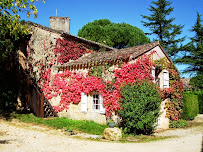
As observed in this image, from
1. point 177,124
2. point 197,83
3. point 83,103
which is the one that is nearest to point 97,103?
point 83,103

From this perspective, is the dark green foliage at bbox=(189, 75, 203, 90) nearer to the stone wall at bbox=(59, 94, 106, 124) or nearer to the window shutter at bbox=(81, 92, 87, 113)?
the stone wall at bbox=(59, 94, 106, 124)

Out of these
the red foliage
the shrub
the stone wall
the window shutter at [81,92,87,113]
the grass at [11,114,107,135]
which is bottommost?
the shrub

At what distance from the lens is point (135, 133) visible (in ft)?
30.1

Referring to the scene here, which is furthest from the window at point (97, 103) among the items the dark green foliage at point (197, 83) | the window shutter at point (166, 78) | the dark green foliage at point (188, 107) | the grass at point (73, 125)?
the dark green foliage at point (197, 83)

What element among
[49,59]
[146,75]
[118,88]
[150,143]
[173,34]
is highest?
[173,34]

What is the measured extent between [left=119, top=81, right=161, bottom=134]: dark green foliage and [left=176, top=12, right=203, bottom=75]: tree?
1835 cm

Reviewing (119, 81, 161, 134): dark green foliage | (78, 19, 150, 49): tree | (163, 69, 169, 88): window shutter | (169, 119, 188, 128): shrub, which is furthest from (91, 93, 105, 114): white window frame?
(78, 19, 150, 49): tree

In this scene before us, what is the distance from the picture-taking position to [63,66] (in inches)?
512

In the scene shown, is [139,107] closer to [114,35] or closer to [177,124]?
A: [177,124]

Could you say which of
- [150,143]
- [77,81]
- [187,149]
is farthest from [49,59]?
[187,149]

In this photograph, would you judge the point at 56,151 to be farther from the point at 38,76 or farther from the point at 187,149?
the point at 38,76

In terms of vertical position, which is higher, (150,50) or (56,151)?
(150,50)

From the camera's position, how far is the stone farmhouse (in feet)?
36.9

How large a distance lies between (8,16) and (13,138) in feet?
15.2
